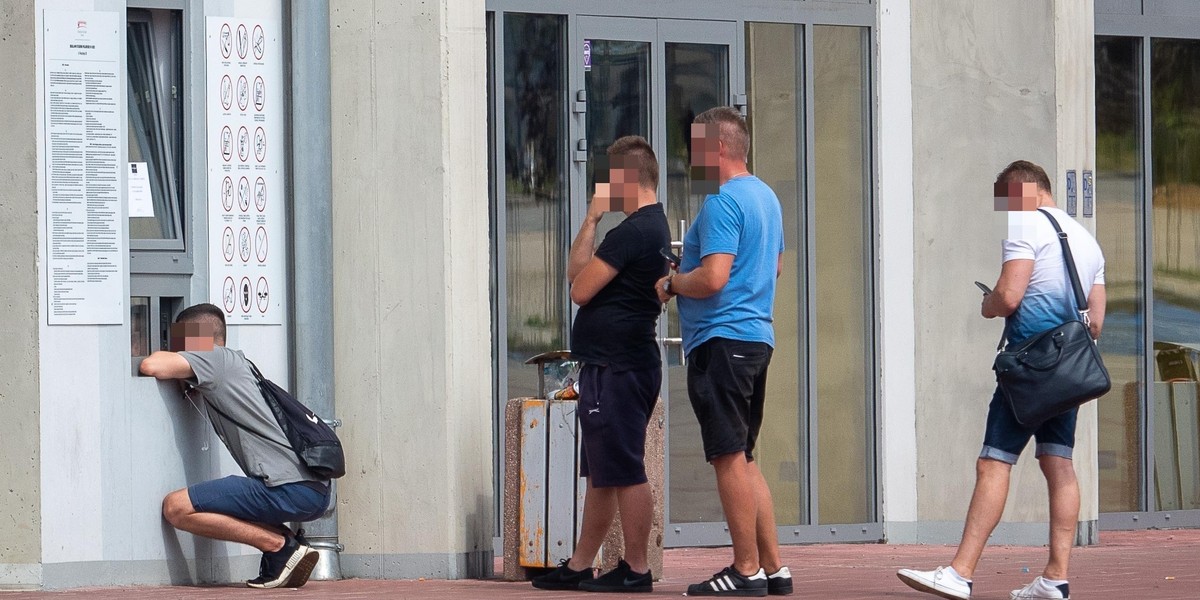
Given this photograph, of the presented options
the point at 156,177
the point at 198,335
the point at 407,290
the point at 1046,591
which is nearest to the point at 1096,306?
the point at 1046,591

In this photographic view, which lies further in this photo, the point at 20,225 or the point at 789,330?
the point at 789,330

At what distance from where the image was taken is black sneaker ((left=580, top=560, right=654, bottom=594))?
718 cm

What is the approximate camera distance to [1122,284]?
11375mm

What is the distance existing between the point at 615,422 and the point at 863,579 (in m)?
1.52

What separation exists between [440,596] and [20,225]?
7.86 feet

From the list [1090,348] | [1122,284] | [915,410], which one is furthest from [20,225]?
[1122,284]

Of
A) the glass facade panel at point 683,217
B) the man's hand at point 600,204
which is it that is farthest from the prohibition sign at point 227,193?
the glass facade panel at point 683,217

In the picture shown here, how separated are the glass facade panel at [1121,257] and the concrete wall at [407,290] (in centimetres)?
475

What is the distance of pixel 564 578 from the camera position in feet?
24.2

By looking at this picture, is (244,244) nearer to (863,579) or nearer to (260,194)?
(260,194)

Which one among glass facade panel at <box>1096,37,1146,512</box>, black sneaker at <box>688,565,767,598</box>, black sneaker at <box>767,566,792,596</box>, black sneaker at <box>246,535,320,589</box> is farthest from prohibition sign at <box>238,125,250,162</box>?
glass facade panel at <box>1096,37,1146,512</box>

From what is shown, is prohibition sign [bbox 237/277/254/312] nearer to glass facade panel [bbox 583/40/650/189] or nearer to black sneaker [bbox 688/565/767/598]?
glass facade panel [bbox 583/40/650/189]

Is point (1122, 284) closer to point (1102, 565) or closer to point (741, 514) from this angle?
point (1102, 565)

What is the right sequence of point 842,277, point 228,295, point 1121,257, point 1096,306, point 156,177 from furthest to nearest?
1. point 1121,257
2. point 842,277
3. point 228,295
4. point 156,177
5. point 1096,306
